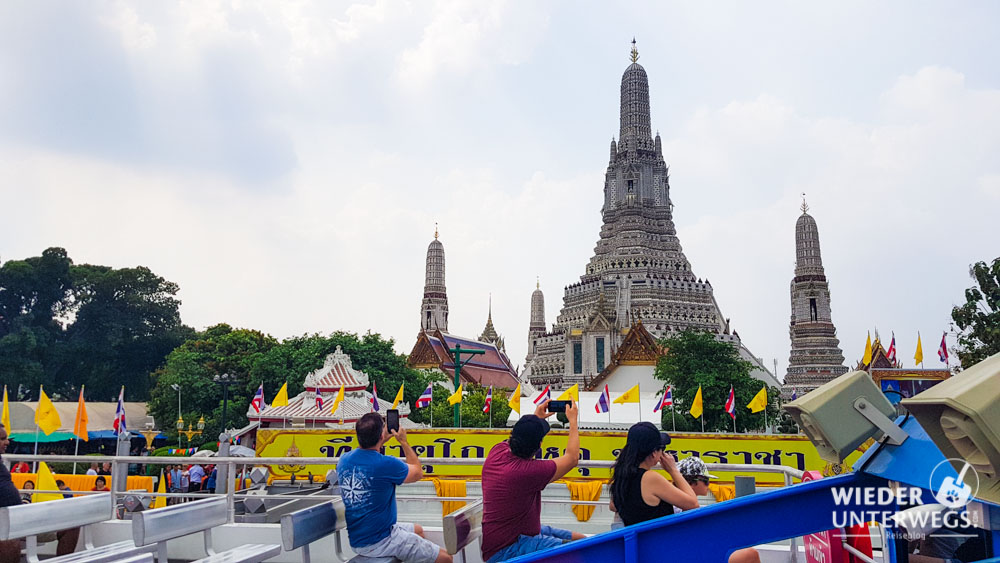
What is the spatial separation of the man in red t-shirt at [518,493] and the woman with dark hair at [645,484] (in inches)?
13.4

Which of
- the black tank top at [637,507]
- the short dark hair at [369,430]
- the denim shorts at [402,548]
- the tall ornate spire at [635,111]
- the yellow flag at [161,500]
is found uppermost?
the tall ornate spire at [635,111]

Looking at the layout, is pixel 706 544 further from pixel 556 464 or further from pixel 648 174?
pixel 648 174

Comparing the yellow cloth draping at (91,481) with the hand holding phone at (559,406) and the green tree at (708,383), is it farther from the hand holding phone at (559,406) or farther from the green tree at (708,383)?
the green tree at (708,383)

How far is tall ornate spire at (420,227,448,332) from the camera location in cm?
7069

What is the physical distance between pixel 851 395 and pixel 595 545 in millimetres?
1206

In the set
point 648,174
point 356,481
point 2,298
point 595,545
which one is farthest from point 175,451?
point 648,174

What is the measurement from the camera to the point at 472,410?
37625 millimetres

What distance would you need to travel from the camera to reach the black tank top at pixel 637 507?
3803 millimetres

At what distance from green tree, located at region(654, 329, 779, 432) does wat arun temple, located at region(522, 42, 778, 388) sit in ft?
71.1

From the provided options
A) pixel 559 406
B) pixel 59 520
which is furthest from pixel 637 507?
pixel 59 520

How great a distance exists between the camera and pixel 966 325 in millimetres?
24719

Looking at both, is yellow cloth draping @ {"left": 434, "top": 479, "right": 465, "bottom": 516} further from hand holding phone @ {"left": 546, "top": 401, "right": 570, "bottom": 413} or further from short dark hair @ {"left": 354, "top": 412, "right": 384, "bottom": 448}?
hand holding phone @ {"left": 546, "top": 401, "right": 570, "bottom": 413}

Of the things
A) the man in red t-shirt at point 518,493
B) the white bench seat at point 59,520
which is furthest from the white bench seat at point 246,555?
the man in red t-shirt at point 518,493

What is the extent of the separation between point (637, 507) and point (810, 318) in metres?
59.4
